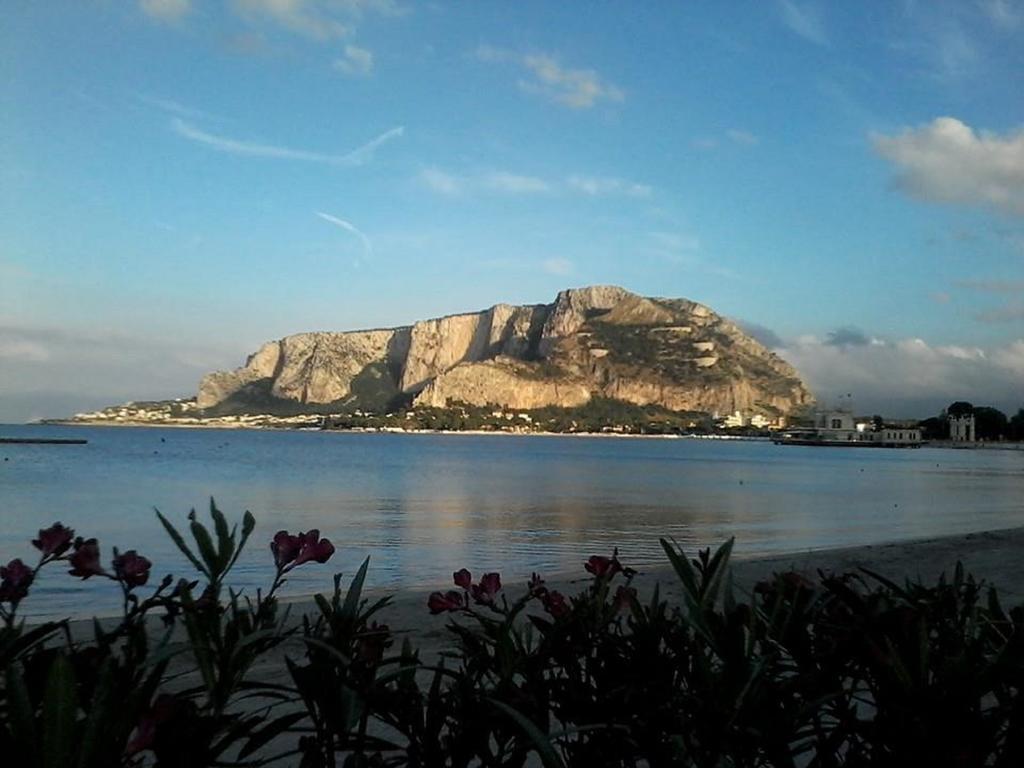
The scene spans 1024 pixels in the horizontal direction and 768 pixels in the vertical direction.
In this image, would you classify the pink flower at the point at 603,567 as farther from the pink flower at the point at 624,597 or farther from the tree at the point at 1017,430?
the tree at the point at 1017,430

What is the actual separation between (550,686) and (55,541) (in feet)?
3.83

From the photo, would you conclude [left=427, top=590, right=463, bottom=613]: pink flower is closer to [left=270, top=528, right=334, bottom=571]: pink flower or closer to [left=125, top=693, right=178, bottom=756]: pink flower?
[left=270, top=528, right=334, bottom=571]: pink flower

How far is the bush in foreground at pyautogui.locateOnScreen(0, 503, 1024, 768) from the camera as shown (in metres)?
1.28

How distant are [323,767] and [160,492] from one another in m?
36.1

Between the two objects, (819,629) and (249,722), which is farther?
(819,629)

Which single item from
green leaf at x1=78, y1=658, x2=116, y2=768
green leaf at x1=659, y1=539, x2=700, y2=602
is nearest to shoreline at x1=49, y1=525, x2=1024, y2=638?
green leaf at x1=659, y1=539, x2=700, y2=602

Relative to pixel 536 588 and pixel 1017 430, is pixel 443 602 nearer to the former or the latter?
pixel 536 588

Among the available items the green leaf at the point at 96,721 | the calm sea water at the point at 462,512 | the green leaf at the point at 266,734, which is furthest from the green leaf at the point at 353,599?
the calm sea water at the point at 462,512

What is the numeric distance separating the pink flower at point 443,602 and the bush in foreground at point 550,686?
2 centimetres

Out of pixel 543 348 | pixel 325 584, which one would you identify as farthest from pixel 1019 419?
→ pixel 325 584

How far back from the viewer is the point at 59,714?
992 millimetres

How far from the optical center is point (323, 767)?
1.53 metres

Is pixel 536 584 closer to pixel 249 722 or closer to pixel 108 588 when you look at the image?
pixel 249 722

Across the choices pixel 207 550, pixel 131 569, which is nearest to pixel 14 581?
pixel 131 569
